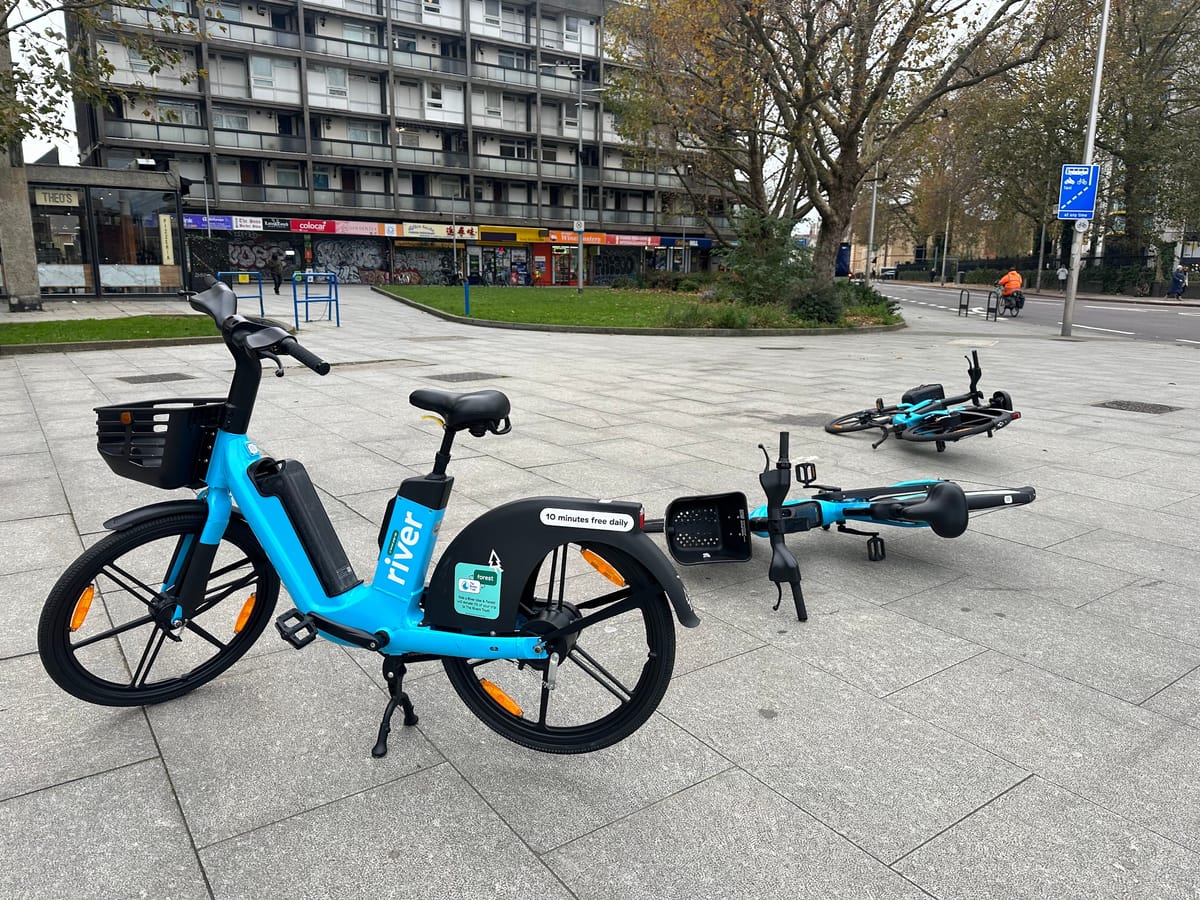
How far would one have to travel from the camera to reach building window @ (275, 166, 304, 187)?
44344 millimetres

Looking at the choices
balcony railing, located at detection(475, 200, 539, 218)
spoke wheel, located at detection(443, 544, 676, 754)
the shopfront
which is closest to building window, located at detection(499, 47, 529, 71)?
balcony railing, located at detection(475, 200, 539, 218)

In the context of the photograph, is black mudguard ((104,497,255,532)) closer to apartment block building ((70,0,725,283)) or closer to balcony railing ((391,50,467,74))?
apartment block building ((70,0,725,283))

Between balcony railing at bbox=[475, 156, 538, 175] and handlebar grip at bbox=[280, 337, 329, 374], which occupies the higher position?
balcony railing at bbox=[475, 156, 538, 175]

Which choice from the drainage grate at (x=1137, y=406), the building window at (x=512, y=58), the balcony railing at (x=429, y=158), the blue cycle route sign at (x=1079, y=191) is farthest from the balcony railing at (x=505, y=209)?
the drainage grate at (x=1137, y=406)

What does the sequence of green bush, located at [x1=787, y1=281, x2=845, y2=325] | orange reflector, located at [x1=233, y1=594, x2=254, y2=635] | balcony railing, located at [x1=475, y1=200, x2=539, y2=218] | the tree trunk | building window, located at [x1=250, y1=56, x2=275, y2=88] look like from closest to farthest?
1. orange reflector, located at [x1=233, y1=594, x2=254, y2=635]
2. the tree trunk
3. green bush, located at [x1=787, y1=281, x2=845, y2=325]
4. building window, located at [x1=250, y1=56, x2=275, y2=88]
5. balcony railing, located at [x1=475, y1=200, x2=539, y2=218]

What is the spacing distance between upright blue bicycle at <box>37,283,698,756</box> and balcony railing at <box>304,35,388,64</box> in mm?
48147

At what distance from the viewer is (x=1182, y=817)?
2262 mm

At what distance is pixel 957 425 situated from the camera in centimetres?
637

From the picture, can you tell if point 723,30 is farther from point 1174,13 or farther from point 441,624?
point 1174,13

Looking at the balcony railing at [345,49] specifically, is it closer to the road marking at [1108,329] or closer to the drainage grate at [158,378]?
the road marking at [1108,329]

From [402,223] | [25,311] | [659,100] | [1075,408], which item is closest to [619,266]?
[402,223]

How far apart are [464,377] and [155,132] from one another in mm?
38359

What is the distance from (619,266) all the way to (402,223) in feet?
50.7

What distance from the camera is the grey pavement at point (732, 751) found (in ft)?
6.77
